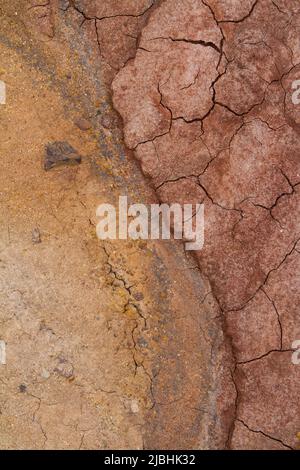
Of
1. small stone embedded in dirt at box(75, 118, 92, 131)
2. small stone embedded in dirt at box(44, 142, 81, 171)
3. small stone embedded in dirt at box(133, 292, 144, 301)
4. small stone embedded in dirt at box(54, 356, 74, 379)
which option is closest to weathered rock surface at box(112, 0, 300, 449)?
small stone embedded in dirt at box(75, 118, 92, 131)

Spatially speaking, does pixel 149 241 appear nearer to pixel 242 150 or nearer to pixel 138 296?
pixel 138 296

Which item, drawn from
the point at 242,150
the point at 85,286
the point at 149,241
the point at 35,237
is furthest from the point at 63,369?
the point at 242,150

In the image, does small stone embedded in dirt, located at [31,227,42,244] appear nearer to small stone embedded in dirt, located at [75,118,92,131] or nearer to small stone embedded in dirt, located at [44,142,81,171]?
small stone embedded in dirt, located at [44,142,81,171]

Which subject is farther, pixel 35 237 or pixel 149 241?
pixel 149 241

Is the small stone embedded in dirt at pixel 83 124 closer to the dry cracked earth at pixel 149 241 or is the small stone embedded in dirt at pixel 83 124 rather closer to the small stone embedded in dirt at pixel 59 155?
the dry cracked earth at pixel 149 241

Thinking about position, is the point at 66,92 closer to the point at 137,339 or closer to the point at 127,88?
the point at 127,88

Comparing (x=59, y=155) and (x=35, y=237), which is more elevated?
(x=59, y=155)

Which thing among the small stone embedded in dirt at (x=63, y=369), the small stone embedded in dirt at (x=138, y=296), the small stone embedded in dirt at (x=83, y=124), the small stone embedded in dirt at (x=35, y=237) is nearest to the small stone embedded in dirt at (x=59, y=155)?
the small stone embedded in dirt at (x=83, y=124)

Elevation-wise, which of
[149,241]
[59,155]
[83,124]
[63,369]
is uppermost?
[83,124]
